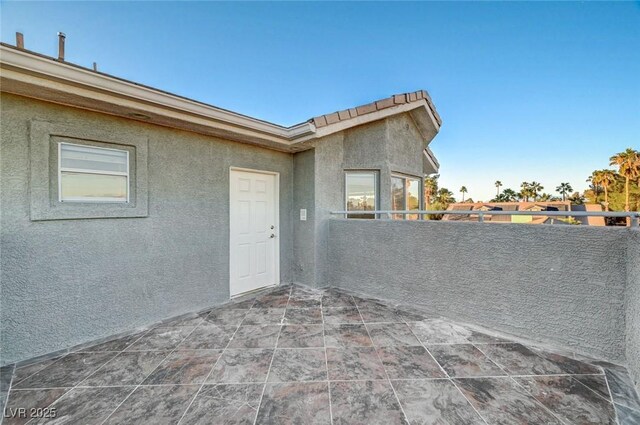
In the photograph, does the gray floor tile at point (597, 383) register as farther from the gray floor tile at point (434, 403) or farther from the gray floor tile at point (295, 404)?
the gray floor tile at point (295, 404)

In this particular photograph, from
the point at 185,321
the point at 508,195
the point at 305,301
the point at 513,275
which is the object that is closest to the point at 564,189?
the point at 508,195

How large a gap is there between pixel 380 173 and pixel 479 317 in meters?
3.34

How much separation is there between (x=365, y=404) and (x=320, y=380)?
0.48 meters

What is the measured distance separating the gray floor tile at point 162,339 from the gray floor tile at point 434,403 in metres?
2.67

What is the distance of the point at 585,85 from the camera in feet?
24.7

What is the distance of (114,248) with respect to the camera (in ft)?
10.5

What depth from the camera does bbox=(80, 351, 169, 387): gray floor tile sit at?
228cm

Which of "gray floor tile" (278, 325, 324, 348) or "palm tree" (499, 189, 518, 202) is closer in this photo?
"gray floor tile" (278, 325, 324, 348)

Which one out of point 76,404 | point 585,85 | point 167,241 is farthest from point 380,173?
point 585,85

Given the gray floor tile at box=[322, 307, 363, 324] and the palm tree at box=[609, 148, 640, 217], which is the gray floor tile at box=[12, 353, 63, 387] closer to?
the gray floor tile at box=[322, 307, 363, 324]

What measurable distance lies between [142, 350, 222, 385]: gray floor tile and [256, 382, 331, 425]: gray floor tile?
76 cm

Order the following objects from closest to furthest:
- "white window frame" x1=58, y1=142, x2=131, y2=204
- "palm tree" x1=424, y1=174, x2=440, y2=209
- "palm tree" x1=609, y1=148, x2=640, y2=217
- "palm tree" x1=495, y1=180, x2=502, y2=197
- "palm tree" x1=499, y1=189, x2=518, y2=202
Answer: "white window frame" x1=58, y1=142, x2=131, y2=204 < "palm tree" x1=609, y1=148, x2=640, y2=217 < "palm tree" x1=424, y1=174, x2=440, y2=209 < "palm tree" x1=499, y1=189, x2=518, y2=202 < "palm tree" x1=495, y1=180, x2=502, y2=197

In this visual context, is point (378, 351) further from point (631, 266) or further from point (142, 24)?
point (142, 24)

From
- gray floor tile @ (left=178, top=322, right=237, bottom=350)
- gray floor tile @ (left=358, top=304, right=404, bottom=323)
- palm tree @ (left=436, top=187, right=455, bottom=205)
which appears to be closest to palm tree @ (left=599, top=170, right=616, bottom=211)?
palm tree @ (left=436, top=187, right=455, bottom=205)
